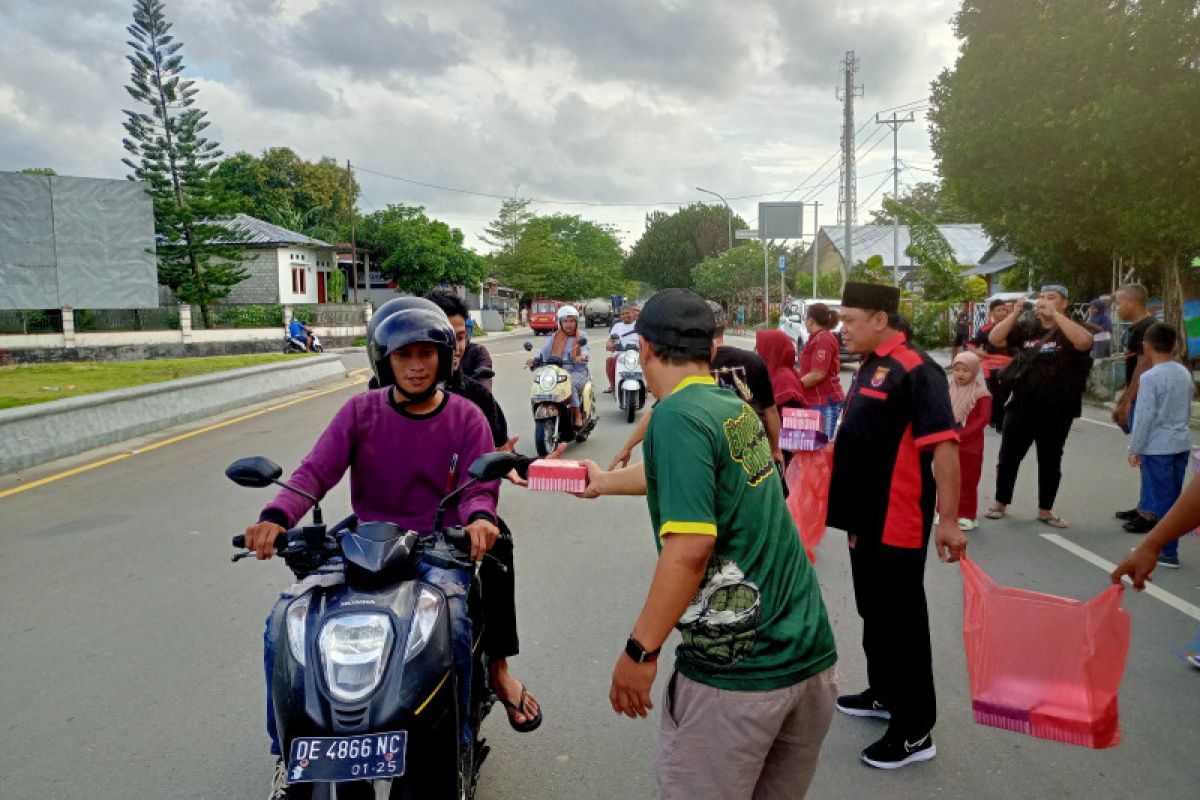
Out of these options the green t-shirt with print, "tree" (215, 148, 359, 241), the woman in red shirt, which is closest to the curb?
the woman in red shirt

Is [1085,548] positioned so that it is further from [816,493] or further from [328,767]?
→ [328,767]

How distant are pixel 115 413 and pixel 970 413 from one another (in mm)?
10347

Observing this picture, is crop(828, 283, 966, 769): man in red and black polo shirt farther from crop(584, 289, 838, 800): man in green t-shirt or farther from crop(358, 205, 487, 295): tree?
crop(358, 205, 487, 295): tree

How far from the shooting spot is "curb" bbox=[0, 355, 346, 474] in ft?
33.3

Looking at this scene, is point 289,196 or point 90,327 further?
point 289,196

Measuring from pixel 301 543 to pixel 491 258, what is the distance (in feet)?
275

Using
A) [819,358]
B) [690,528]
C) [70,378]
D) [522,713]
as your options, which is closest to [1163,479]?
[819,358]

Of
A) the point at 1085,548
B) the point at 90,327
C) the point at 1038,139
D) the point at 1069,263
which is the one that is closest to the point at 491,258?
the point at 90,327

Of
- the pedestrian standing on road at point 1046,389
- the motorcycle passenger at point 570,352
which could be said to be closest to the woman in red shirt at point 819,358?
the pedestrian standing on road at point 1046,389

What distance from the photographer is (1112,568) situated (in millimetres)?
6211

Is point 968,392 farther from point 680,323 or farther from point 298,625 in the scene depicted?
point 298,625

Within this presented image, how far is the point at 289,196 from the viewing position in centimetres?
6003

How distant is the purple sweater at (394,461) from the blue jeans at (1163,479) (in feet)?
18.2

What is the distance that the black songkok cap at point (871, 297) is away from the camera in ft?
12.5
